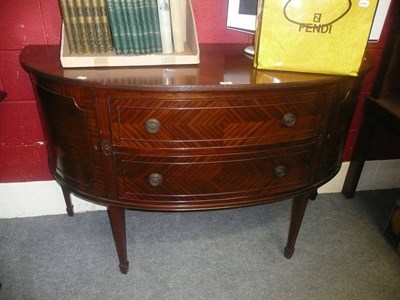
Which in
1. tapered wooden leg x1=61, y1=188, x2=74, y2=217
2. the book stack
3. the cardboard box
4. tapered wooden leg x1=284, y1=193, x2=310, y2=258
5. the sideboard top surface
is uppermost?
the book stack

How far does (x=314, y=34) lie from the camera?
104cm

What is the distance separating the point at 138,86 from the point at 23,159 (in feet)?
3.39

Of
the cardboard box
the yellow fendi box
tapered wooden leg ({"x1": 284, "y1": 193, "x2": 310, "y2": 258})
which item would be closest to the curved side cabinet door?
the cardboard box

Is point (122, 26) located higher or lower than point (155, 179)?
higher

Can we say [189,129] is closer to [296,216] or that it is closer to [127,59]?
[127,59]

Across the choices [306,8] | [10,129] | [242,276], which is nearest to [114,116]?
[306,8]

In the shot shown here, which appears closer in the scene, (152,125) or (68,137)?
A: (152,125)

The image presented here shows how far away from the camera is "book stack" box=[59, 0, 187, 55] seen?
1.09 m

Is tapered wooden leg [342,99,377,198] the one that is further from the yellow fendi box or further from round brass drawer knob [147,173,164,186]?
round brass drawer knob [147,173,164,186]

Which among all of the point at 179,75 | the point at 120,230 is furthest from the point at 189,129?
the point at 120,230

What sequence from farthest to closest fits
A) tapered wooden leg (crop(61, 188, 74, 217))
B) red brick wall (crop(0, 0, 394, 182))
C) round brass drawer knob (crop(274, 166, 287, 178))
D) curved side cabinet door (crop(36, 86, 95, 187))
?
tapered wooden leg (crop(61, 188, 74, 217)), red brick wall (crop(0, 0, 394, 182)), round brass drawer knob (crop(274, 166, 287, 178)), curved side cabinet door (crop(36, 86, 95, 187))

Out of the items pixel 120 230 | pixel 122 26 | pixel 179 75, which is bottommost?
pixel 120 230

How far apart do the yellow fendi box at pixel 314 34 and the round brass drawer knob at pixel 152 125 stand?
1.36ft

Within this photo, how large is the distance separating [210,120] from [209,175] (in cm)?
22
